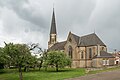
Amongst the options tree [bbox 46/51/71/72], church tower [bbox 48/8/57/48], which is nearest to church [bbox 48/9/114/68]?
tree [bbox 46/51/71/72]

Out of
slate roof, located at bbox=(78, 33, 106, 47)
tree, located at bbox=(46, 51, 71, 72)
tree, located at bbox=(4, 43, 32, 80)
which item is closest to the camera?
tree, located at bbox=(4, 43, 32, 80)

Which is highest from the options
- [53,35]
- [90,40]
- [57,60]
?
[53,35]

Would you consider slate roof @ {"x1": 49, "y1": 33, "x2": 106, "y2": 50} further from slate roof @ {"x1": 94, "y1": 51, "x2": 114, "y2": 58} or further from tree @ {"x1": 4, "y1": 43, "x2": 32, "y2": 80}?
tree @ {"x1": 4, "y1": 43, "x2": 32, "y2": 80}

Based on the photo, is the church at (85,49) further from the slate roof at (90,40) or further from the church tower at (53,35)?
the church tower at (53,35)

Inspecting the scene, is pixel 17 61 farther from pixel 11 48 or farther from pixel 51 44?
pixel 51 44

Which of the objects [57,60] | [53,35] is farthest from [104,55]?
[53,35]

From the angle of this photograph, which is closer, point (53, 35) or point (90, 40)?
point (90, 40)

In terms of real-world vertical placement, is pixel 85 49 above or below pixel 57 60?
above

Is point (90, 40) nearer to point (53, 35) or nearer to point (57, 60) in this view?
point (57, 60)

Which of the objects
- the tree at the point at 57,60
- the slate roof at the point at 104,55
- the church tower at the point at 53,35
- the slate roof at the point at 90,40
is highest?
the church tower at the point at 53,35

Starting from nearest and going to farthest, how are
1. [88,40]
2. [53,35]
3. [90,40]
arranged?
1. [90,40]
2. [88,40]
3. [53,35]

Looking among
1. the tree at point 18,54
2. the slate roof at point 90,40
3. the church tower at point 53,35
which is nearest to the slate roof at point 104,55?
the slate roof at point 90,40

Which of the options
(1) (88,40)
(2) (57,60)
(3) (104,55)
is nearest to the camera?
(2) (57,60)

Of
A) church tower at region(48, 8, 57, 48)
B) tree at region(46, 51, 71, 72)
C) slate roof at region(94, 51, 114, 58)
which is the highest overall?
church tower at region(48, 8, 57, 48)
